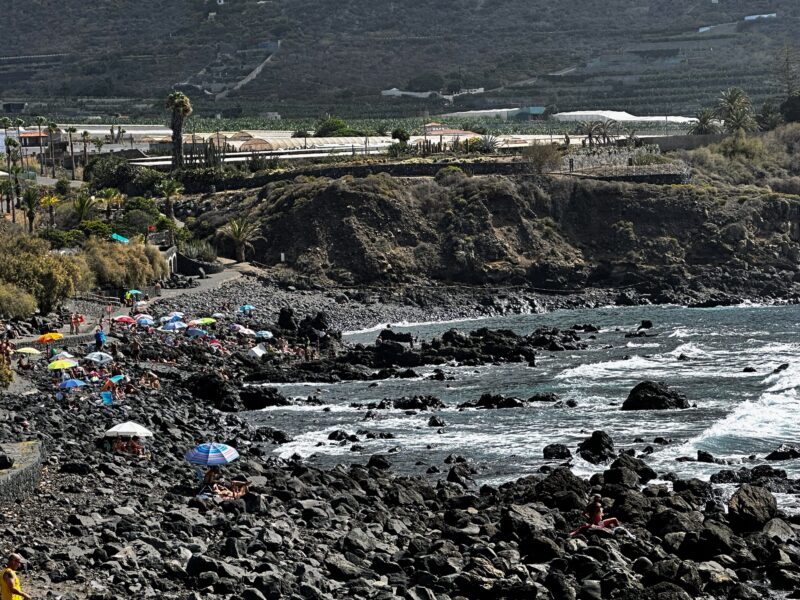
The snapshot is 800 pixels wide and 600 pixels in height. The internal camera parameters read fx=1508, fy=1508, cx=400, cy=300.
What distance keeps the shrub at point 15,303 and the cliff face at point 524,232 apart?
29031 millimetres

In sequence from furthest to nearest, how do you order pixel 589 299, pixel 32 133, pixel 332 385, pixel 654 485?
pixel 32 133 < pixel 589 299 < pixel 332 385 < pixel 654 485

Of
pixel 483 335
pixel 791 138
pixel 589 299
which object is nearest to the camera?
pixel 483 335

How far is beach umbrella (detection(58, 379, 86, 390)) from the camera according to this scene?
50.8m

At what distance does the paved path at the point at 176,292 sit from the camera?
195 ft

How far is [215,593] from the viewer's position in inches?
1189

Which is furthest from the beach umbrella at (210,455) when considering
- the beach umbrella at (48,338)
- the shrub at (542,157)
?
the shrub at (542,157)

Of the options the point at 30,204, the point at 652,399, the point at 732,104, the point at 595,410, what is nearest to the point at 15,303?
the point at 30,204

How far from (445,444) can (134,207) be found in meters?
51.1

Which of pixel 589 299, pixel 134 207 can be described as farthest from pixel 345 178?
pixel 589 299

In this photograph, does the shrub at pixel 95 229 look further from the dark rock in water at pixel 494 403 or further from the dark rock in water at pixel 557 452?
the dark rock in water at pixel 557 452

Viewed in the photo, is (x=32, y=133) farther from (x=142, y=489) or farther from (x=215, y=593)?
(x=215, y=593)

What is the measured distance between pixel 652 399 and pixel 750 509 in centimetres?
1696

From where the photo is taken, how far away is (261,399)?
57.2 meters

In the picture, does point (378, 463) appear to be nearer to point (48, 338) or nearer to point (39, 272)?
point (48, 338)
